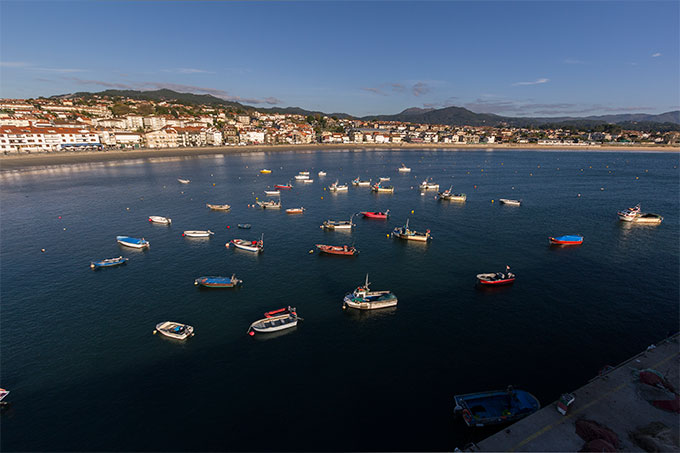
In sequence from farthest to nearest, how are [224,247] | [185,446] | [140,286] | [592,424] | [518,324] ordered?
[224,247] → [140,286] → [518,324] → [185,446] → [592,424]

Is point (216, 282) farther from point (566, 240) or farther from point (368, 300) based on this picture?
point (566, 240)

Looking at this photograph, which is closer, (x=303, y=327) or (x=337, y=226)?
(x=303, y=327)

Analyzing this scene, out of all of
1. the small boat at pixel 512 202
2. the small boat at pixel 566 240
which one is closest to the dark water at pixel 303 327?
the small boat at pixel 566 240

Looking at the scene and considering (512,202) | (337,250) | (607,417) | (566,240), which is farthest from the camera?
(512,202)

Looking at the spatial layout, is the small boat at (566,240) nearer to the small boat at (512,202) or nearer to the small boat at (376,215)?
the small boat at (512,202)

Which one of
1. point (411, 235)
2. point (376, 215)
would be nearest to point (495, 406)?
point (411, 235)

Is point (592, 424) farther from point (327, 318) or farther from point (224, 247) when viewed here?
point (224, 247)

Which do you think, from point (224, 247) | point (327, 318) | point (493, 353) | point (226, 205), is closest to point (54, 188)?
point (226, 205)

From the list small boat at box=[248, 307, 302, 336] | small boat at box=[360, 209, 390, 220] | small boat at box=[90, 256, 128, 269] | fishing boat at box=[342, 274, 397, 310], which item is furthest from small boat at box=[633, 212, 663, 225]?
small boat at box=[90, 256, 128, 269]
